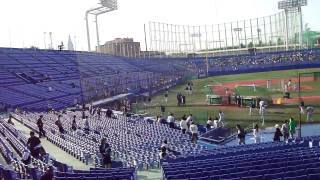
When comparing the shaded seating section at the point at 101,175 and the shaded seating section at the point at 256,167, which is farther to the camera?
the shaded seating section at the point at 101,175

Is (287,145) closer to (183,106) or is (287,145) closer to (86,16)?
(183,106)

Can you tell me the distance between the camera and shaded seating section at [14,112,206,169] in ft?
54.1

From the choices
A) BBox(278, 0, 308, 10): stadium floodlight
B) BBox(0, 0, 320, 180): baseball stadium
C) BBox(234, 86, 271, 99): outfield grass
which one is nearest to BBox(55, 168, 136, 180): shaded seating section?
BBox(0, 0, 320, 180): baseball stadium

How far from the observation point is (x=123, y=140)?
20.2 metres

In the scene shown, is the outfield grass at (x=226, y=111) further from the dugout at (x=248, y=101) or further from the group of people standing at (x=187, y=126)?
the group of people standing at (x=187, y=126)

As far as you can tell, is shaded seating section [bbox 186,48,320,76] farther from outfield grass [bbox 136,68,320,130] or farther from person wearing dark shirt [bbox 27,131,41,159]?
person wearing dark shirt [bbox 27,131,41,159]

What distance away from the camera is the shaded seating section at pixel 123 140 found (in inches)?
650

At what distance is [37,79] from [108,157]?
38.7m

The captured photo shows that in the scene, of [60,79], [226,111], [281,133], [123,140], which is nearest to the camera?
[123,140]

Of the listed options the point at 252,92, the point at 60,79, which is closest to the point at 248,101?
the point at 252,92

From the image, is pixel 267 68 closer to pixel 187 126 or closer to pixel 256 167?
pixel 187 126

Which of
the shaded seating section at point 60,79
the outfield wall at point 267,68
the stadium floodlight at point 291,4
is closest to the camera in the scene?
the shaded seating section at point 60,79

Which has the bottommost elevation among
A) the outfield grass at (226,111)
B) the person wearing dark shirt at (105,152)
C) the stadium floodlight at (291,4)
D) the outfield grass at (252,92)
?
the outfield grass at (226,111)

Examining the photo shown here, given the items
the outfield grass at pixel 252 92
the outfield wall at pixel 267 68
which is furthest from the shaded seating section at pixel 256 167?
the outfield wall at pixel 267 68
